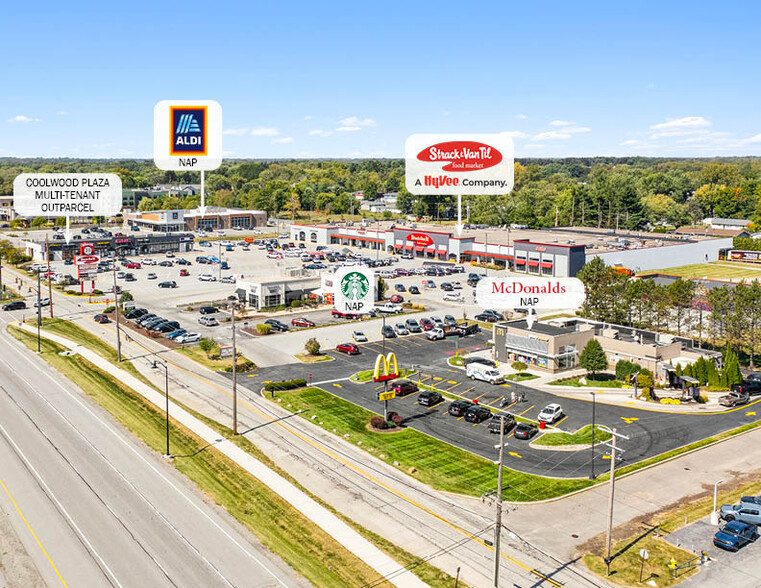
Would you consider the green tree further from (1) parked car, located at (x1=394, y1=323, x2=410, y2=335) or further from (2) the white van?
(1) parked car, located at (x1=394, y1=323, x2=410, y2=335)

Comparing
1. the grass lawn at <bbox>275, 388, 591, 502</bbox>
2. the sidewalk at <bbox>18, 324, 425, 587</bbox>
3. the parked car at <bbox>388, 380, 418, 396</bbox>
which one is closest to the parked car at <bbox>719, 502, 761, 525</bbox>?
the grass lawn at <bbox>275, 388, 591, 502</bbox>

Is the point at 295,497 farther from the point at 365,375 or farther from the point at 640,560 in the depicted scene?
the point at 365,375

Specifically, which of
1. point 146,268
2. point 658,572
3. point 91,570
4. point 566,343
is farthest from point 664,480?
point 146,268

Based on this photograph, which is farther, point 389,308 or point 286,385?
point 389,308

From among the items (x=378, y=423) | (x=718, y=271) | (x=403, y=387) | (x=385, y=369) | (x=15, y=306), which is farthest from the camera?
(x=718, y=271)

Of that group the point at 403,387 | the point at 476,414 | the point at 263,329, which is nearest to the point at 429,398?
the point at 403,387

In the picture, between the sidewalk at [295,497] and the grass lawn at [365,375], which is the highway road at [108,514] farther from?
the grass lawn at [365,375]

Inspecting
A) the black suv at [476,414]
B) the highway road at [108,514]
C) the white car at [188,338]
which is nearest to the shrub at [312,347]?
the white car at [188,338]
